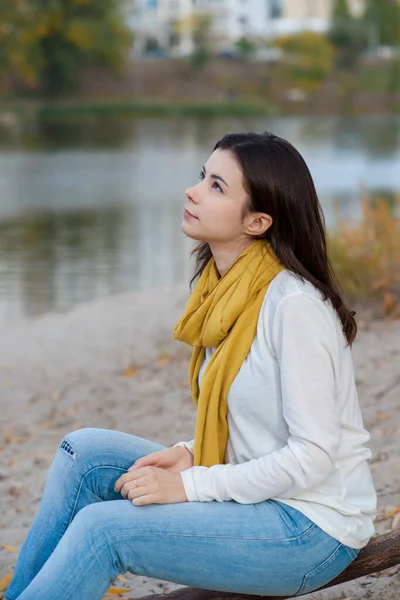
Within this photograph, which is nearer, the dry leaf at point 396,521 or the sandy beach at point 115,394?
the dry leaf at point 396,521

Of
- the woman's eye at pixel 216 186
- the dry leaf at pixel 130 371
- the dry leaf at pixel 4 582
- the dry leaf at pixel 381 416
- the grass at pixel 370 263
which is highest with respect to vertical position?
the woman's eye at pixel 216 186

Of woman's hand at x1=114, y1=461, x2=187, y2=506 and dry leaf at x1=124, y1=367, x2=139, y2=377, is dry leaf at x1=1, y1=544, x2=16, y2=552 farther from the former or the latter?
dry leaf at x1=124, y1=367, x2=139, y2=377

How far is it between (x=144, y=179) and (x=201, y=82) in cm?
4363

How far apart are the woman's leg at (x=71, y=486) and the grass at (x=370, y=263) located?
3311 mm

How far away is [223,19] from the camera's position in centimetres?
7888

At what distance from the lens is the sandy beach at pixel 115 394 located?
3.26m

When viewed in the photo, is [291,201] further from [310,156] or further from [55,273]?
[310,156]

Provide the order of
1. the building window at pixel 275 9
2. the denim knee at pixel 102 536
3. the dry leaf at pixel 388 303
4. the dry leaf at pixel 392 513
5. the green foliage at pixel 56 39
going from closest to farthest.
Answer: the denim knee at pixel 102 536 < the dry leaf at pixel 392 513 < the dry leaf at pixel 388 303 < the green foliage at pixel 56 39 < the building window at pixel 275 9

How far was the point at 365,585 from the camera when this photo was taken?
2590 mm

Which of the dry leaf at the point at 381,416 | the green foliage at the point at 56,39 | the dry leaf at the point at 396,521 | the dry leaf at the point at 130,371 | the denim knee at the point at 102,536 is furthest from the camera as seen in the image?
the green foliage at the point at 56,39

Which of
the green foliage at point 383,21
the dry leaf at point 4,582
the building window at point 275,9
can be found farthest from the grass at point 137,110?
the dry leaf at point 4,582

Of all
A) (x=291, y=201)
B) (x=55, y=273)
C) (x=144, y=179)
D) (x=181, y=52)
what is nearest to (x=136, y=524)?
(x=291, y=201)

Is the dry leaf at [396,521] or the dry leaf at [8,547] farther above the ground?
the dry leaf at [396,521]

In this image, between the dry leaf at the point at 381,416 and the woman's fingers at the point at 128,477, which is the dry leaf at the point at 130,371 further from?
the woman's fingers at the point at 128,477
